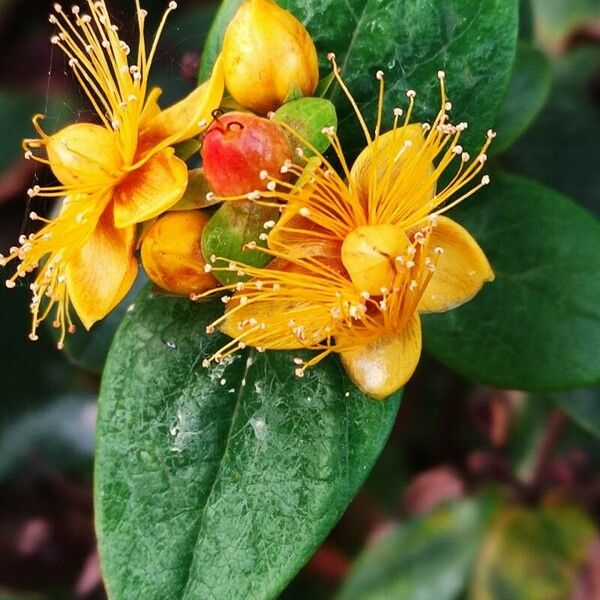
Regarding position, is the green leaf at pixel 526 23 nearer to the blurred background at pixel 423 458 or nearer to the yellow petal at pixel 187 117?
the blurred background at pixel 423 458

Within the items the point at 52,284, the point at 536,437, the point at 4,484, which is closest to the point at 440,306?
the point at 52,284

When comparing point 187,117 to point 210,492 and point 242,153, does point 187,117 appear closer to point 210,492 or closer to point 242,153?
point 242,153

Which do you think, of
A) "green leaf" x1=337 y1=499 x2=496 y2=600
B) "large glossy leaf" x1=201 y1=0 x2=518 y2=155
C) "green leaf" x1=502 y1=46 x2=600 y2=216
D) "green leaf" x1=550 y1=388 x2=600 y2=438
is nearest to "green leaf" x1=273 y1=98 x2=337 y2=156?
"large glossy leaf" x1=201 y1=0 x2=518 y2=155

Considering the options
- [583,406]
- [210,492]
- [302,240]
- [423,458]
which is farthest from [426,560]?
[302,240]

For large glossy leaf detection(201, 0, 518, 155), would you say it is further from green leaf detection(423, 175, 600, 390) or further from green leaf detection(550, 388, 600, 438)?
green leaf detection(550, 388, 600, 438)

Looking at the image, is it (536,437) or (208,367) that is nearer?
(208,367)

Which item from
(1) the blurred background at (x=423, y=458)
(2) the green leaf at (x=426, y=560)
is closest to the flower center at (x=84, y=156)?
(1) the blurred background at (x=423, y=458)

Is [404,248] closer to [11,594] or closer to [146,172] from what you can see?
[146,172]
